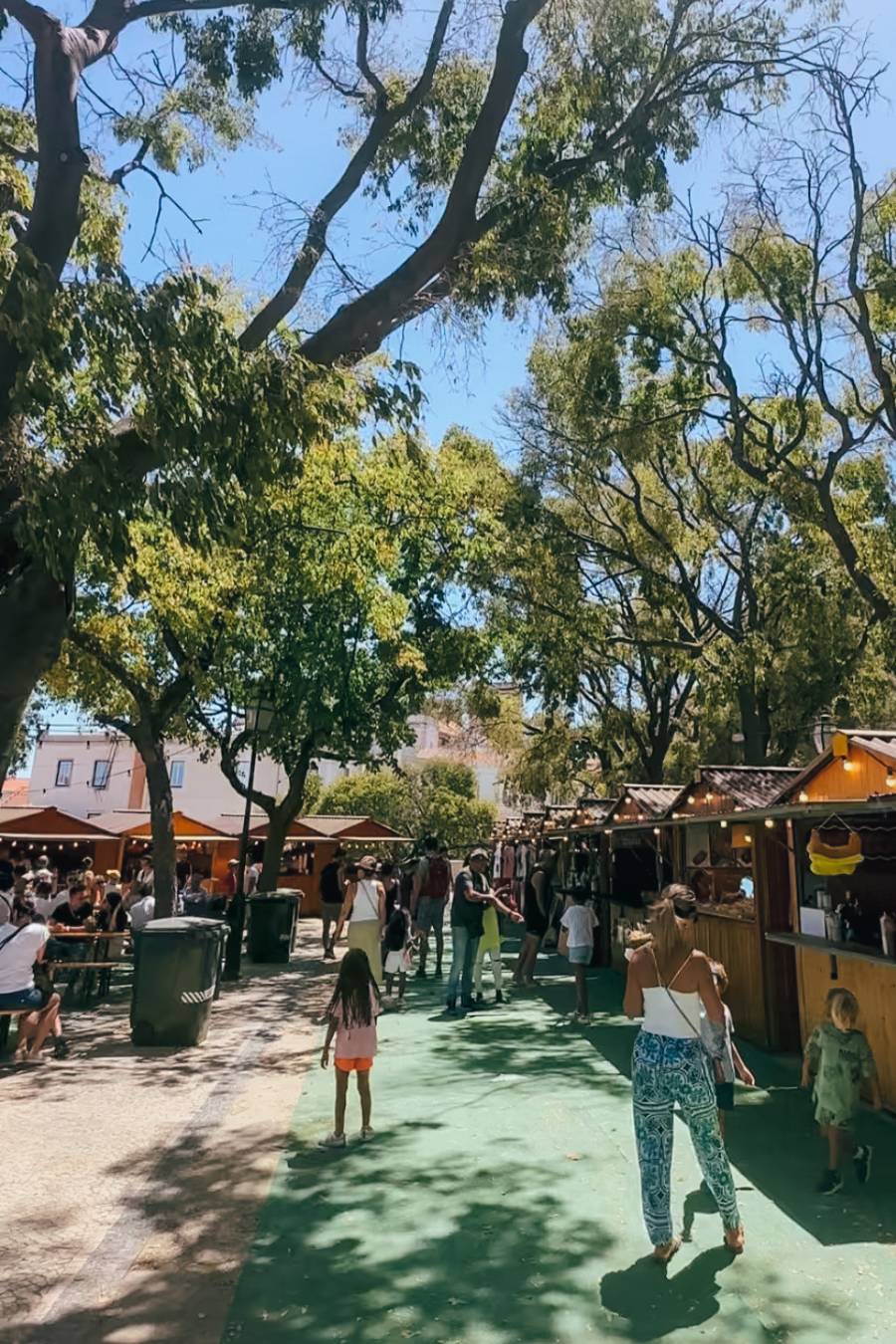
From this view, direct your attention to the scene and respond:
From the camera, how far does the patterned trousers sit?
4199 millimetres

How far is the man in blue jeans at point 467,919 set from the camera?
10438 millimetres

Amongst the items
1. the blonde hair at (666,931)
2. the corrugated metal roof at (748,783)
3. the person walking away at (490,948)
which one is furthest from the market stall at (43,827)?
the blonde hair at (666,931)

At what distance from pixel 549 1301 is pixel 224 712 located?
17.0 meters

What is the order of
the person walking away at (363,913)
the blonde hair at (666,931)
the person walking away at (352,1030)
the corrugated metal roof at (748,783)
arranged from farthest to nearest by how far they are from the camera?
1. the corrugated metal roof at (748,783)
2. the person walking away at (363,913)
3. the person walking away at (352,1030)
4. the blonde hair at (666,931)

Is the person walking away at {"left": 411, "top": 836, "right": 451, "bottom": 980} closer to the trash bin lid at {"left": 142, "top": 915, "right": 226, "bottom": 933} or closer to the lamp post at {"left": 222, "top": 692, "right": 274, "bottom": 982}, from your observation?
the lamp post at {"left": 222, "top": 692, "right": 274, "bottom": 982}

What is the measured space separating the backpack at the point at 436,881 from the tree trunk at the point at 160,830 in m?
3.58

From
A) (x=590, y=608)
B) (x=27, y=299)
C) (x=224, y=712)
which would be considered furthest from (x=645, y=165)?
(x=224, y=712)

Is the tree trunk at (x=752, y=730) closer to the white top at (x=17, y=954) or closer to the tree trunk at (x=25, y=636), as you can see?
the white top at (x=17, y=954)

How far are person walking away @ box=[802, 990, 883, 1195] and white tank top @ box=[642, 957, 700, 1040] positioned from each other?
1.60 metres

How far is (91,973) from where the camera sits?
11594 mm

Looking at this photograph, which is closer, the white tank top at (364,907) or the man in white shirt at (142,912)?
the white tank top at (364,907)

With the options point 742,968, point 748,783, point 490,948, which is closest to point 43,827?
point 490,948

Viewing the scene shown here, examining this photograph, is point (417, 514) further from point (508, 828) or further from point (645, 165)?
point (508, 828)

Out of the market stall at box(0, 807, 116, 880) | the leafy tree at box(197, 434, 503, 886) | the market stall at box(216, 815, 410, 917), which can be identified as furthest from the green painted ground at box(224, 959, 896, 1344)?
the market stall at box(216, 815, 410, 917)
